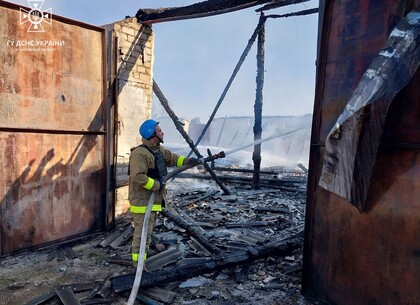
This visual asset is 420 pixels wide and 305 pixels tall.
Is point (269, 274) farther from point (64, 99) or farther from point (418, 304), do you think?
point (64, 99)

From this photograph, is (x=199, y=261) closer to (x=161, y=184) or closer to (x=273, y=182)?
(x=161, y=184)

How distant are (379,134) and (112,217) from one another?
197 inches

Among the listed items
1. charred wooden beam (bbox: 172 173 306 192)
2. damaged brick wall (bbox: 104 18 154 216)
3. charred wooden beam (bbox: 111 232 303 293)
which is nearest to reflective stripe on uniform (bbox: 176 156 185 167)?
charred wooden beam (bbox: 111 232 303 293)

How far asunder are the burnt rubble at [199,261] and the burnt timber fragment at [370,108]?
1.95m

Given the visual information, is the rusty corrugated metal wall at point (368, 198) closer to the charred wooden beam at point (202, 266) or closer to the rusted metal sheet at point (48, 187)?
the charred wooden beam at point (202, 266)

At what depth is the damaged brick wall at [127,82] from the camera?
5.87m

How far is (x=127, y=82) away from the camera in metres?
6.23

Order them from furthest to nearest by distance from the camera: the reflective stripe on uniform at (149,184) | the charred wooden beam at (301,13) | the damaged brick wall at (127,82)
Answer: the charred wooden beam at (301,13) < the damaged brick wall at (127,82) < the reflective stripe on uniform at (149,184)

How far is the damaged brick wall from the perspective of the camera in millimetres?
5867

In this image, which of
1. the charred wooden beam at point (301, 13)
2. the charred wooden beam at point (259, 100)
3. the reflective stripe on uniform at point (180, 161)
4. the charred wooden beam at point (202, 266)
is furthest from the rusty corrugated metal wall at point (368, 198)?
the charred wooden beam at point (259, 100)

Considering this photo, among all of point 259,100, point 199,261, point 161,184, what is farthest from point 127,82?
point 259,100

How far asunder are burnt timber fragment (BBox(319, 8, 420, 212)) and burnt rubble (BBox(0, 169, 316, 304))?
1.95 metres

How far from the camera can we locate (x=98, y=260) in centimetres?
472

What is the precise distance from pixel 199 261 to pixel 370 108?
3.22 m
